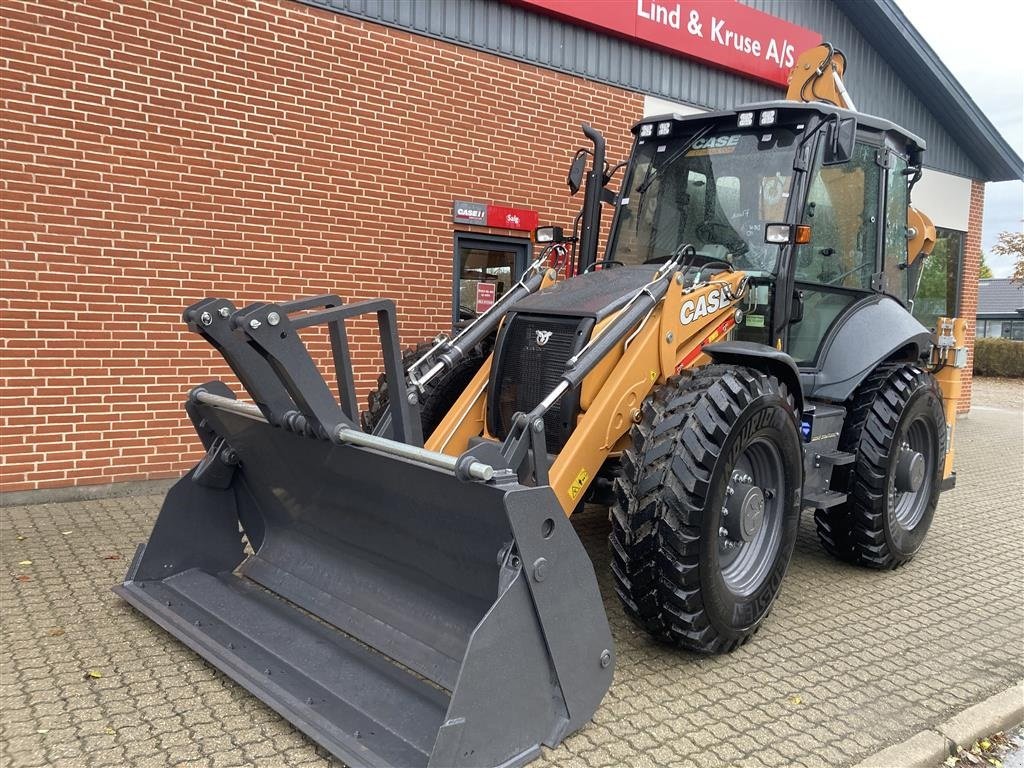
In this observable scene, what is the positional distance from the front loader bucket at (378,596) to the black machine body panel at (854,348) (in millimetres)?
2658

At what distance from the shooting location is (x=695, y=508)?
3.39m

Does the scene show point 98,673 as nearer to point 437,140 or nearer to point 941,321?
point 437,140

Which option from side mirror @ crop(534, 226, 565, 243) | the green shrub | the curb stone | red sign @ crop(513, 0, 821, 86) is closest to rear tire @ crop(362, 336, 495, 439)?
side mirror @ crop(534, 226, 565, 243)

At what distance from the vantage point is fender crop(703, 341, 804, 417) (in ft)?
13.0

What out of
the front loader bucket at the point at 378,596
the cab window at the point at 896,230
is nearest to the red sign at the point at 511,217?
the cab window at the point at 896,230

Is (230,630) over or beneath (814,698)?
over

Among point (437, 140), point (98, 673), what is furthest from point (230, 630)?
point (437, 140)

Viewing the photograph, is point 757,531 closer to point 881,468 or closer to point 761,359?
point 761,359

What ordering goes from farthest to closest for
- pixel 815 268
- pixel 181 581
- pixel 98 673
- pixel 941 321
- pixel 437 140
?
1. pixel 437 140
2. pixel 941 321
3. pixel 815 268
4. pixel 181 581
5. pixel 98 673

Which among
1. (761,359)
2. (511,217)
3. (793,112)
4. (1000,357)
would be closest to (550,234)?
(793,112)

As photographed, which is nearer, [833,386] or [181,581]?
[181,581]

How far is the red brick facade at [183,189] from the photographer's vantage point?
18.3 feet

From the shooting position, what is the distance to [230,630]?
11.5ft

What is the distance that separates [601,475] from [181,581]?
2148mm
